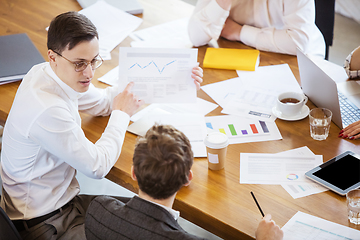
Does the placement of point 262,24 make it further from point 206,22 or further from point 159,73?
point 159,73

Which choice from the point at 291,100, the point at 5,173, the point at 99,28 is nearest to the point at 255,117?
the point at 291,100

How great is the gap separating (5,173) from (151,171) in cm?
73

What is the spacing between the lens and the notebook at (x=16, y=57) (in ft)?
5.89

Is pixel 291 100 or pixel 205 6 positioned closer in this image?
pixel 291 100

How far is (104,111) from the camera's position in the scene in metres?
1.59

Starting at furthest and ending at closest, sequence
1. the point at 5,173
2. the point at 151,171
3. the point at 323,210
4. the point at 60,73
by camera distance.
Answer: the point at 5,173
the point at 60,73
the point at 323,210
the point at 151,171

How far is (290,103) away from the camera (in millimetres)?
1510

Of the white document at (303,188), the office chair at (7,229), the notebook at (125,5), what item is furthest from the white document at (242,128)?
the notebook at (125,5)

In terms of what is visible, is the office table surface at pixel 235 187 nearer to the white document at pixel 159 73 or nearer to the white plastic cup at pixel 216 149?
the white plastic cup at pixel 216 149

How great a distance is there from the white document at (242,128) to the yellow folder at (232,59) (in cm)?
39

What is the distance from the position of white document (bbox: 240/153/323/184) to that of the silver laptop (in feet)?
0.75

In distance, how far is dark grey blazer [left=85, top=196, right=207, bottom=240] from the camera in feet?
3.14

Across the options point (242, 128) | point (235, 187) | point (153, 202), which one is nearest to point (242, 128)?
point (242, 128)

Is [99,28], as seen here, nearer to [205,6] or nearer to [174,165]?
[205,6]
